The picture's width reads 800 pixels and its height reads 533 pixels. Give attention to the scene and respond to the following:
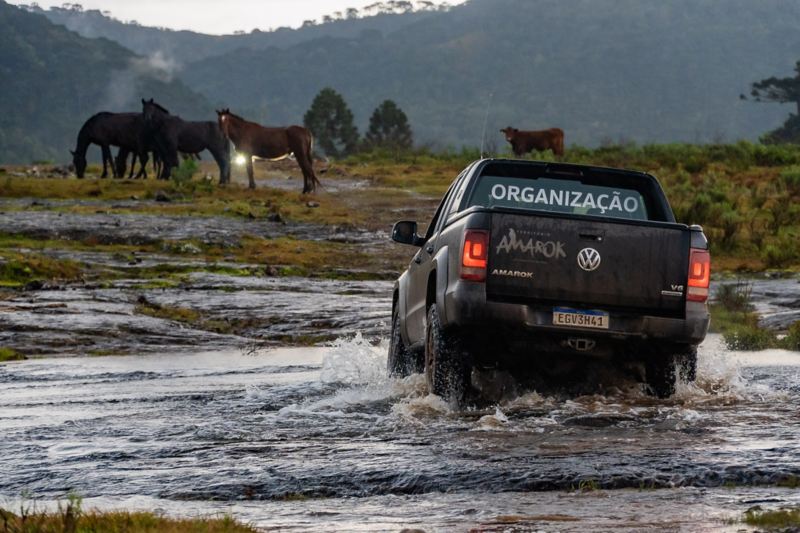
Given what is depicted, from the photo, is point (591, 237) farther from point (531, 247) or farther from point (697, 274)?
point (697, 274)

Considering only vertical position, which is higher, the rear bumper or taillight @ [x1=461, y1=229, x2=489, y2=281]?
taillight @ [x1=461, y1=229, x2=489, y2=281]

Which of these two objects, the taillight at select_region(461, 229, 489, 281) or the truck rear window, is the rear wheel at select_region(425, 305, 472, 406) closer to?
the taillight at select_region(461, 229, 489, 281)

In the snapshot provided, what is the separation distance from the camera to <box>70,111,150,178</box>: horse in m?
44.5

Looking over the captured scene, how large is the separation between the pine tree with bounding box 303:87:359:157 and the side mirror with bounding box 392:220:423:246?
86811 millimetres

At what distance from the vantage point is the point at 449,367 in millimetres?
9844

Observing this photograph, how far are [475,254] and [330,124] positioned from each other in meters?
93.0

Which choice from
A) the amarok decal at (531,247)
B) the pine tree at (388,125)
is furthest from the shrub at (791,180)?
the pine tree at (388,125)

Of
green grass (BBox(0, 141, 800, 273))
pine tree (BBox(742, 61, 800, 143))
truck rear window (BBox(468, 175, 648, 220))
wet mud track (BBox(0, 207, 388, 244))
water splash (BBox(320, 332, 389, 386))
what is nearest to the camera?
truck rear window (BBox(468, 175, 648, 220))

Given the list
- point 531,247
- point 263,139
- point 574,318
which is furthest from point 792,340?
point 263,139

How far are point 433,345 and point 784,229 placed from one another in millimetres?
22960

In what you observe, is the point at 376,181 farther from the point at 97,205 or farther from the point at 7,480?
the point at 7,480

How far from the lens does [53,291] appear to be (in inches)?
836

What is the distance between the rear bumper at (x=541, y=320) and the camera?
9.36m

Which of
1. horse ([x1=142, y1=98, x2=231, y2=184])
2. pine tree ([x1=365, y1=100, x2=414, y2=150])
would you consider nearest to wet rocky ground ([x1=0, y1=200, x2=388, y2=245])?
horse ([x1=142, y1=98, x2=231, y2=184])
